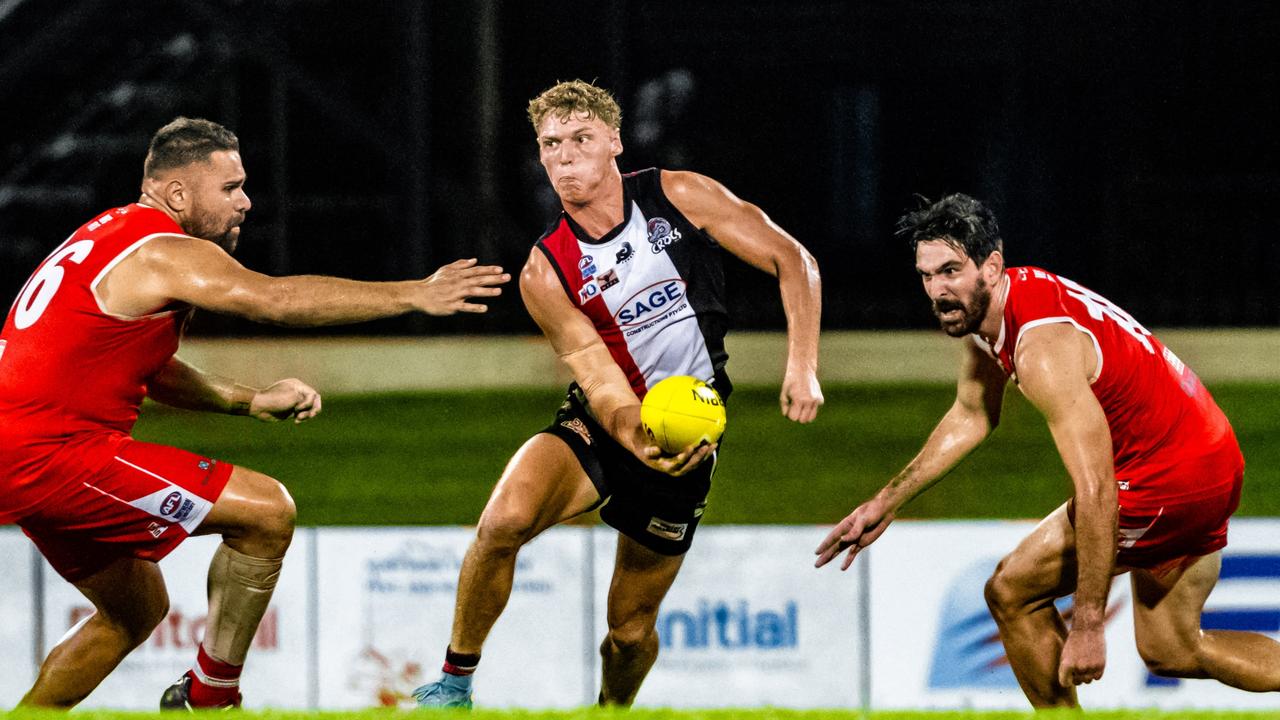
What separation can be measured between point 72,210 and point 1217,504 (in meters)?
11.8

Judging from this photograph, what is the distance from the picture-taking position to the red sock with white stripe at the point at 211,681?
5.65 meters

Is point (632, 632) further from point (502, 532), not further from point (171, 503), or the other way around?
point (171, 503)

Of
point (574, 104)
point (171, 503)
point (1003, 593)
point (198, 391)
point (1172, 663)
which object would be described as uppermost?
point (574, 104)

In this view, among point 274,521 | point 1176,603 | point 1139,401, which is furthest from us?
point 1176,603

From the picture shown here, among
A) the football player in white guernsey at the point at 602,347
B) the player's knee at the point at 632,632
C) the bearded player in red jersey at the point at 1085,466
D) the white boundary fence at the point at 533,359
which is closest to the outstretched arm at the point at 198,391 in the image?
the football player in white guernsey at the point at 602,347

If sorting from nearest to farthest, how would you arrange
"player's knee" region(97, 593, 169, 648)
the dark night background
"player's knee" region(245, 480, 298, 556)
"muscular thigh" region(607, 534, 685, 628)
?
"player's knee" region(245, 480, 298, 556) → "player's knee" region(97, 593, 169, 648) → "muscular thigh" region(607, 534, 685, 628) → the dark night background

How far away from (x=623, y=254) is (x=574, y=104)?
23.3 inches

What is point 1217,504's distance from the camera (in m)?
5.89

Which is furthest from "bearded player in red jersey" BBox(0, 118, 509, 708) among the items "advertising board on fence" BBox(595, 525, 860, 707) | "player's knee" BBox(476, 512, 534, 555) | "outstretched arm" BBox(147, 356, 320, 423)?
"advertising board on fence" BBox(595, 525, 860, 707)

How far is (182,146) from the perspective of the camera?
5.69m

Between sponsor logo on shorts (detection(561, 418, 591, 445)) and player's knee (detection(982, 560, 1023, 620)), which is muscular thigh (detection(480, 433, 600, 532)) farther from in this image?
player's knee (detection(982, 560, 1023, 620))

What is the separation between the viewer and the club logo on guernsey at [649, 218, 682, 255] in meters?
6.28

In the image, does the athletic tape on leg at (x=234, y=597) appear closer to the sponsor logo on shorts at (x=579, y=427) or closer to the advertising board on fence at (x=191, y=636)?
the sponsor logo on shorts at (x=579, y=427)

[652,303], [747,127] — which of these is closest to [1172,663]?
[652,303]
